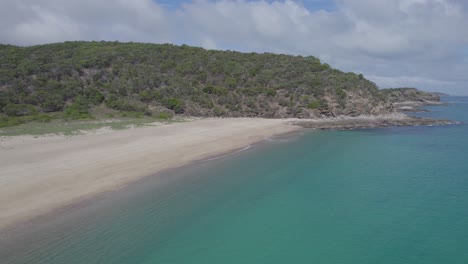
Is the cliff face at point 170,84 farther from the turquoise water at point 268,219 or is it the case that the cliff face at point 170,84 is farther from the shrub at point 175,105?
the turquoise water at point 268,219

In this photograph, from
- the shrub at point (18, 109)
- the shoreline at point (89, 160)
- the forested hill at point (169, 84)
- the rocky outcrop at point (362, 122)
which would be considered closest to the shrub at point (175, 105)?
the forested hill at point (169, 84)

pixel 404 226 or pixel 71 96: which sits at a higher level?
pixel 71 96

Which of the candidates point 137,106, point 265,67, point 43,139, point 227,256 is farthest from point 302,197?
point 265,67

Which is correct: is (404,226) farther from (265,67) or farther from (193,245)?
(265,67)

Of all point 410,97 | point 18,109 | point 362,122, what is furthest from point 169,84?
point 410,97

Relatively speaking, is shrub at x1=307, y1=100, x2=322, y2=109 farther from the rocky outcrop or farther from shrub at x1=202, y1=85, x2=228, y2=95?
shrub at x1=202, y1=85, x2=228, y2=95

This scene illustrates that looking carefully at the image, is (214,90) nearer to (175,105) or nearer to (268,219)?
(175,105)
